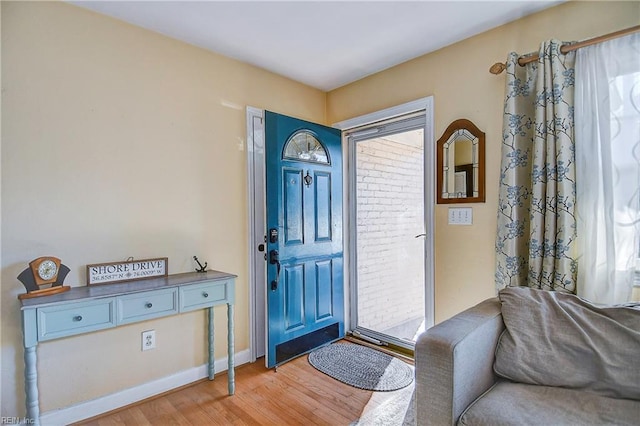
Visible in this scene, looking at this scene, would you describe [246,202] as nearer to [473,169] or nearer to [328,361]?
[328,361]

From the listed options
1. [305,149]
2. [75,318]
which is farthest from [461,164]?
[75,318]

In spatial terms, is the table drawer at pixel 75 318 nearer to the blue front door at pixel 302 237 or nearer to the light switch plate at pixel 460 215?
the blue front door at pixel 302 237

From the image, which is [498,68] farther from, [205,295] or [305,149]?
[205,295]

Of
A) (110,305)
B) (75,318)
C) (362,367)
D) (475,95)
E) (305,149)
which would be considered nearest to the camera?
(75,318)

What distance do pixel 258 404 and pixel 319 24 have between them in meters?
2.45

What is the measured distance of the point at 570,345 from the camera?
54.5 inches

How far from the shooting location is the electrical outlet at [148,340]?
2.16 meters

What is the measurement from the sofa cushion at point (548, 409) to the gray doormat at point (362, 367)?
3.50ft

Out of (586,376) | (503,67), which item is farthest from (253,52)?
(586,376)

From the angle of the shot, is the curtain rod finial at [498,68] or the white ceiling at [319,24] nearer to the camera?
the white ceiling at [319,24]

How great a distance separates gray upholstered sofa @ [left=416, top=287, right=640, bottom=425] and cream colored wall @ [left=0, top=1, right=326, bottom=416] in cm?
173

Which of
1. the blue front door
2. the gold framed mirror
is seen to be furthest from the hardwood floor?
the gold framed mirror

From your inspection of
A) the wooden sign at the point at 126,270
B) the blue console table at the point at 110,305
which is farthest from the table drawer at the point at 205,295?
the wooden sign at the point at 126,270

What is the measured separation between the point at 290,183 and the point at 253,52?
102cm
